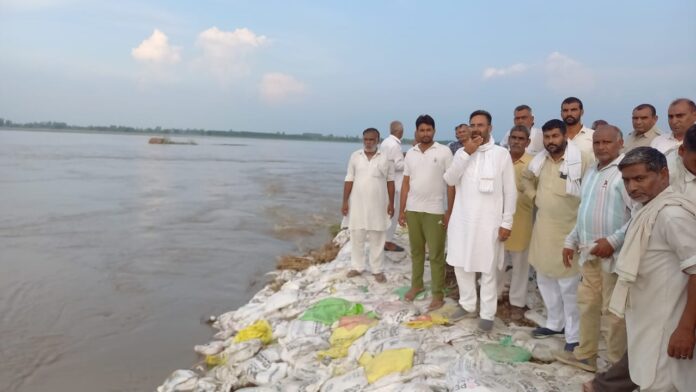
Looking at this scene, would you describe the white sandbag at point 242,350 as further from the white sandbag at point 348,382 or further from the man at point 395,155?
the man at point 395,155

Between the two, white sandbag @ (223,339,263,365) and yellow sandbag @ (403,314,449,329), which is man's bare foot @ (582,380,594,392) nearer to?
yellow sandbag @ (403,314,449,329)

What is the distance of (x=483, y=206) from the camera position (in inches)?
154

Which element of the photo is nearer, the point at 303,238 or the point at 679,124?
the point at 679,124

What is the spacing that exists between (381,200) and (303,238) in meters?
5.84

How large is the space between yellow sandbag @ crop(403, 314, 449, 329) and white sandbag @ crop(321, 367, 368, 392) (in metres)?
0.74

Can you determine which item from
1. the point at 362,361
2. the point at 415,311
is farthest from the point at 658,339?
the point at 415,311

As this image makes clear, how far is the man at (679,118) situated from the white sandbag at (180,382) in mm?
4238

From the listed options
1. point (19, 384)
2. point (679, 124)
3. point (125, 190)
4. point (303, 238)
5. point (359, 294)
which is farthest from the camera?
point (125, 190)

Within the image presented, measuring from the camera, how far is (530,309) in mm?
4488

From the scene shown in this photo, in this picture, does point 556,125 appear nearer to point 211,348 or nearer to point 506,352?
point 506,352

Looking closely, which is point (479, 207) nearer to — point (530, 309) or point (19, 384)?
point (530, 309)

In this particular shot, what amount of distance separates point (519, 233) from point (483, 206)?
698mm

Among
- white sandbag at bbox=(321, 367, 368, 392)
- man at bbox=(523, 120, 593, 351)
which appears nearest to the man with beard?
man at bbox=(523, 120, 593, 351)

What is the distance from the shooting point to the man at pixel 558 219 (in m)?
3.62
